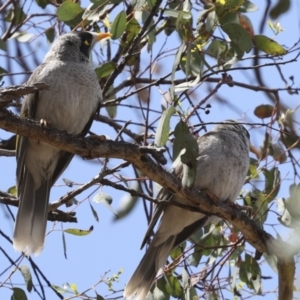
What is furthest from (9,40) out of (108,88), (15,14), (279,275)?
(279,275)

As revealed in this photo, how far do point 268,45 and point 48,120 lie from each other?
4.20 feet

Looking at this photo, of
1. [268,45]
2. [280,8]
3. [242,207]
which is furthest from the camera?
[280,8]

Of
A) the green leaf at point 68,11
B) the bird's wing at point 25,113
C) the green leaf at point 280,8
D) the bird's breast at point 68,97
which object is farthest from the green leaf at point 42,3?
the green leaf at point 280,8

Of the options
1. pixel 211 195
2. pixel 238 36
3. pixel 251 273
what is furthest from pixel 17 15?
pixel 251 273

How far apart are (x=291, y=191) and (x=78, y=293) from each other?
3.87 ft

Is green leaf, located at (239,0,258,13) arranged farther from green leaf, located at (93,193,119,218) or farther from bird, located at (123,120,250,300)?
green leaf, located at (93,193,119,218)

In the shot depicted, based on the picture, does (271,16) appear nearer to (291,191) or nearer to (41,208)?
(291,191)

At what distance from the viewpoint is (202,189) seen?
13.5 feet

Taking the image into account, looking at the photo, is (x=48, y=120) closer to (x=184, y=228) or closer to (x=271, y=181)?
(x=184, y=228)

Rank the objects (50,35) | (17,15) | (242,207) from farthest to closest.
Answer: (50,35), (17,15), (242,207)

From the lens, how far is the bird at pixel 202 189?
409cm

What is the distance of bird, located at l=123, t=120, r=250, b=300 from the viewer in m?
4.09

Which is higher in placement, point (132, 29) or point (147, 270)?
point (132, 29)

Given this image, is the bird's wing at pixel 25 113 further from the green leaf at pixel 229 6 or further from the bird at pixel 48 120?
the green leaf at pixel 229 6
